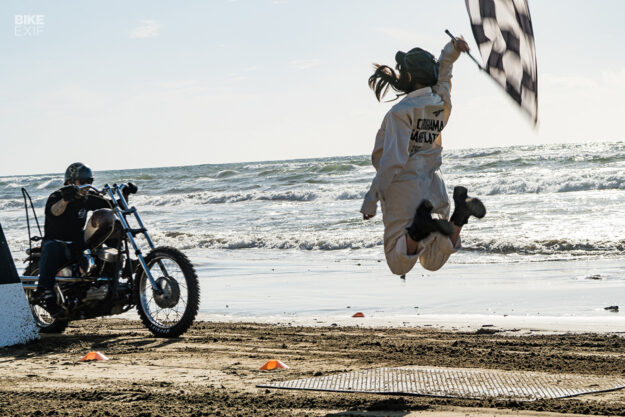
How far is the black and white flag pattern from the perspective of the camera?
15.9 ft

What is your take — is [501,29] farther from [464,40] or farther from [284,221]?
[284,221]

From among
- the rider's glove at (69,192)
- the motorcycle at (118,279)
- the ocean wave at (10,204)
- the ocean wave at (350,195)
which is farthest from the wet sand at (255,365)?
the ocean wave at (10,204)

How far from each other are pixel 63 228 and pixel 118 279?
675mm

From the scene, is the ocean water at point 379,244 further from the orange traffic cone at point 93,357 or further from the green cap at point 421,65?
the green cap at point 421,65

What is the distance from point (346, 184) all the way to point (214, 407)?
30.0 metres

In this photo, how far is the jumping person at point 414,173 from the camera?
458 cm

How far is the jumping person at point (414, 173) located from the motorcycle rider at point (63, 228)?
116 inches

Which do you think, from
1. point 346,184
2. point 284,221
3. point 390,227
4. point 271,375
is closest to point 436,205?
point 390,227

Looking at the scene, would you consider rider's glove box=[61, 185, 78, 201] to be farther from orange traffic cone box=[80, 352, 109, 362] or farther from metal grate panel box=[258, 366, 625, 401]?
metal grate panel box=[258, 366, 625, 401]

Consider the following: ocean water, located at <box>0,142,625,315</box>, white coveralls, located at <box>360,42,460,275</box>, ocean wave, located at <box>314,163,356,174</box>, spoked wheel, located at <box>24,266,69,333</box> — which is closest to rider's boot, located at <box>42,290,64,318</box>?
spoked wheel, located at <box>24,266,69,333</box>

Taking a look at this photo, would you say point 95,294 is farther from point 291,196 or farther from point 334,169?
point 334,169

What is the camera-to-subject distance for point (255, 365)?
5309mm

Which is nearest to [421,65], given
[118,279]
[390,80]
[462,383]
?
[390,80]

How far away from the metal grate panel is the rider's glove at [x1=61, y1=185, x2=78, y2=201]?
290 cm
